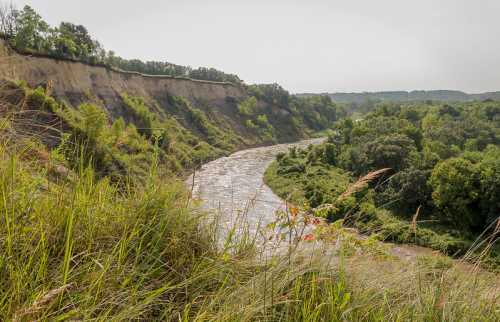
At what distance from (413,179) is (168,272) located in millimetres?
27798

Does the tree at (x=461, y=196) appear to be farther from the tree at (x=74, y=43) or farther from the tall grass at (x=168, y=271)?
the tree at (x=74, y=43)

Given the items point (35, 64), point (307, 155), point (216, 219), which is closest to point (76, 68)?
point (35, 64)

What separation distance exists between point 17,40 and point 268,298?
37.8 m

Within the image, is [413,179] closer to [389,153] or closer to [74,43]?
[389,153]

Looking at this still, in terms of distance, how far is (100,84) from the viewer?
4419 centimetres

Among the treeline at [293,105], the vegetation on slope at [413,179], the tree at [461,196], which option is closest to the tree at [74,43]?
the vegetation on slope at [413,179]

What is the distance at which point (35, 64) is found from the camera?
3306cm

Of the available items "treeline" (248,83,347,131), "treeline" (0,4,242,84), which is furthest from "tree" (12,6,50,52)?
"treeline" (248,83,347,131)

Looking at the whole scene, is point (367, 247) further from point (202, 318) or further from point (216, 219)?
point (202, 318)

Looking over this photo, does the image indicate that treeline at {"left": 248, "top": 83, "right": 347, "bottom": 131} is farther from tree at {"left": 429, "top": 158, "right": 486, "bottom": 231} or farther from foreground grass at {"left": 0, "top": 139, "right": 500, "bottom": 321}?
foreground grass at {"left": 0, "top": 139, "right": 500, "bottom": 321}

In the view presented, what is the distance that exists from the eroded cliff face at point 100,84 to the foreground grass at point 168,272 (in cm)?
1332

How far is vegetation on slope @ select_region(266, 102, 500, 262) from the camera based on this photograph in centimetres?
1892

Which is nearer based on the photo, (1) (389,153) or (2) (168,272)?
(2) (168,272)

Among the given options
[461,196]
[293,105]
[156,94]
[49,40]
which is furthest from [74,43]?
[293,105]
